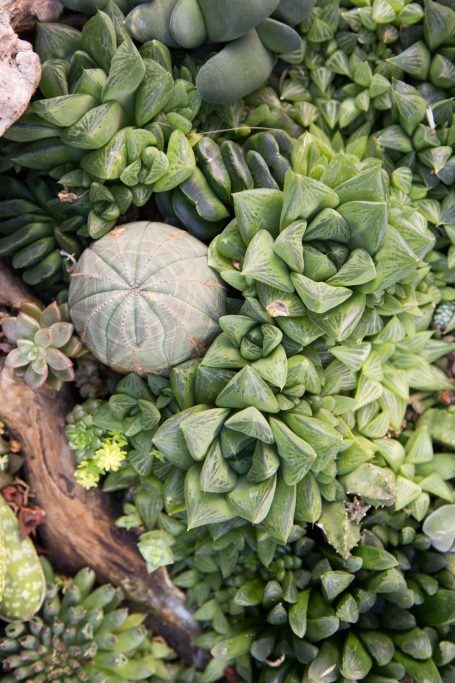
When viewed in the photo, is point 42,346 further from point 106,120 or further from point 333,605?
point 333,605

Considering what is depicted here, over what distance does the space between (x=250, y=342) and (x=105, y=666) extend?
5.32ft

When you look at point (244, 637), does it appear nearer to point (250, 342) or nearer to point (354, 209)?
point (250, 342)

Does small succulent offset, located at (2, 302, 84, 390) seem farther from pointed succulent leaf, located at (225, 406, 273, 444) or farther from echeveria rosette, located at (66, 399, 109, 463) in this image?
pointed succulent leaf, located at (225, 406, 273, 444)

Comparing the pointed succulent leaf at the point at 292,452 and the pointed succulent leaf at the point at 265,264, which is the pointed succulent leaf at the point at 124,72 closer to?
the pointed succulent leaf at the point at 265,264

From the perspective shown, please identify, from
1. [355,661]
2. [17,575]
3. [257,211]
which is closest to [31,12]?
[257,211]

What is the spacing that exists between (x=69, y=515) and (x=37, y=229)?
127 centimetres

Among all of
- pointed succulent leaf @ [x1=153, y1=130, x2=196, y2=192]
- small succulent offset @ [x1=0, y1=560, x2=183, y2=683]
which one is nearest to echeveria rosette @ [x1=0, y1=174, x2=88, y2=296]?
pointed succulent leaf @ [x1=153, y1=130, x2=196, y2=192]

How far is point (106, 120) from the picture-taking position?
6.75 ft

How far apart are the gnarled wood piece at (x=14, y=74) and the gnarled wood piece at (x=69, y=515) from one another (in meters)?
0.72

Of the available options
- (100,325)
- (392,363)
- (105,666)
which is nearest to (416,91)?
(392,363)

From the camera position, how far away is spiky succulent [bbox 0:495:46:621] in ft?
7.95

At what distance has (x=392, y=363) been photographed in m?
2.55

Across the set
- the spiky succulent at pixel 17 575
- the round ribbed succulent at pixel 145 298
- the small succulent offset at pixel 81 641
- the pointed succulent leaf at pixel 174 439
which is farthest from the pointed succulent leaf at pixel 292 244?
the small succulent offset at pixel 81 641

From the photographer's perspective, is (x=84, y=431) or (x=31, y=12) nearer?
(x=31, y=12)
